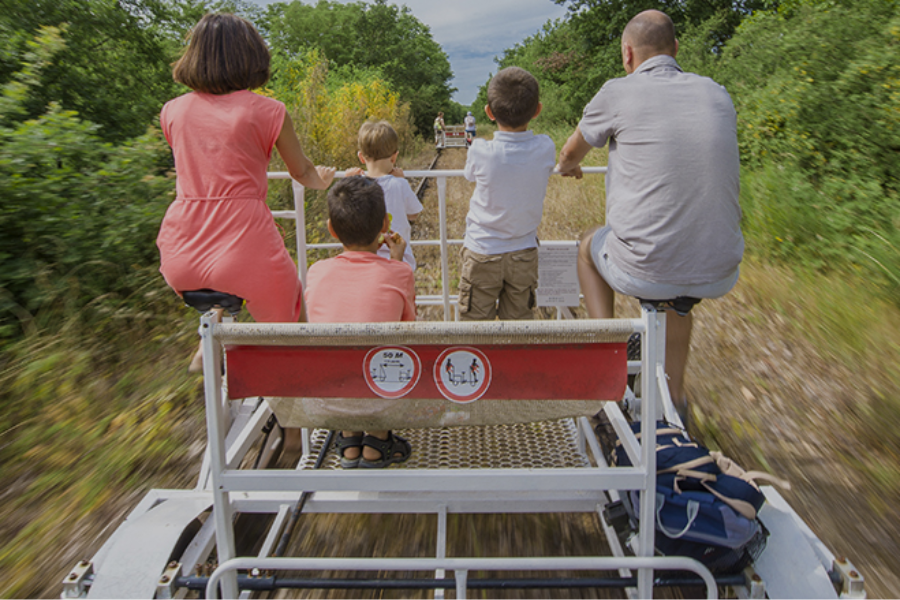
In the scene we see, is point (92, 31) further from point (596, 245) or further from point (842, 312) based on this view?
point (842, 312)

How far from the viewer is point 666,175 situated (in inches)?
93.2

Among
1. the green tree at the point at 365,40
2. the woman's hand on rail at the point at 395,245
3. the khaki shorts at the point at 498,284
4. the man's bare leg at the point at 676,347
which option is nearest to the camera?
the woman's hand on rail at the point at 395,245

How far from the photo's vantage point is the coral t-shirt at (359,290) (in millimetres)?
2322

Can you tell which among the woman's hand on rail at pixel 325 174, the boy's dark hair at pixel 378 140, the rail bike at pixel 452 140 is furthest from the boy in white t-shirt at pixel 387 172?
the rail bike at pixel 452 140

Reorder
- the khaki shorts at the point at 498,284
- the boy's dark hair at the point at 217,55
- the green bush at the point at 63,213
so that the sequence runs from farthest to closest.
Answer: the green bush at the point at 63,213, the khaki shorts at the point at 498,284, the boy's dark hair at the point at 217,55

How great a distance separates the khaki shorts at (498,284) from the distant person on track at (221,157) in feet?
3.89

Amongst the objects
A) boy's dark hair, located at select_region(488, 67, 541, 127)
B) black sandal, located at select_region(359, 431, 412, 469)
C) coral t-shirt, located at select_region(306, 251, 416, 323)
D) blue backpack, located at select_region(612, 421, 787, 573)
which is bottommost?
black sandal, located at select_region(359, 431, 412, 469)

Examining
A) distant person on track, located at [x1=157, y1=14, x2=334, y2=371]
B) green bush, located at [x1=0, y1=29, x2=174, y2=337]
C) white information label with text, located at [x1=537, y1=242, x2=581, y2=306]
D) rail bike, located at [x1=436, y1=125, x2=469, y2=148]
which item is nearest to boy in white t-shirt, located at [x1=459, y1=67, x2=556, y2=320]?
white information label with text, located at [x1=537, y1=242, x2=581, y2=306]

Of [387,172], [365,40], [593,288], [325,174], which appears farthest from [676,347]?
[365,40]

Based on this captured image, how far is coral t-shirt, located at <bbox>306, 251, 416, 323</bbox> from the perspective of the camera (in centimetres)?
232

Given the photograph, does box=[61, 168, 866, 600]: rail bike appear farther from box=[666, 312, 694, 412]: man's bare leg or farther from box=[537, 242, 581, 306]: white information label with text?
box=[537, 242, 581, 306]: white information label with text

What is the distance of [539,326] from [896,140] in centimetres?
621

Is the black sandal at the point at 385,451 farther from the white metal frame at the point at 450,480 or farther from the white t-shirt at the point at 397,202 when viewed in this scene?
the white t-shirt at the point at 397,202

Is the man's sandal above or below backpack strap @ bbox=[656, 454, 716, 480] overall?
below
